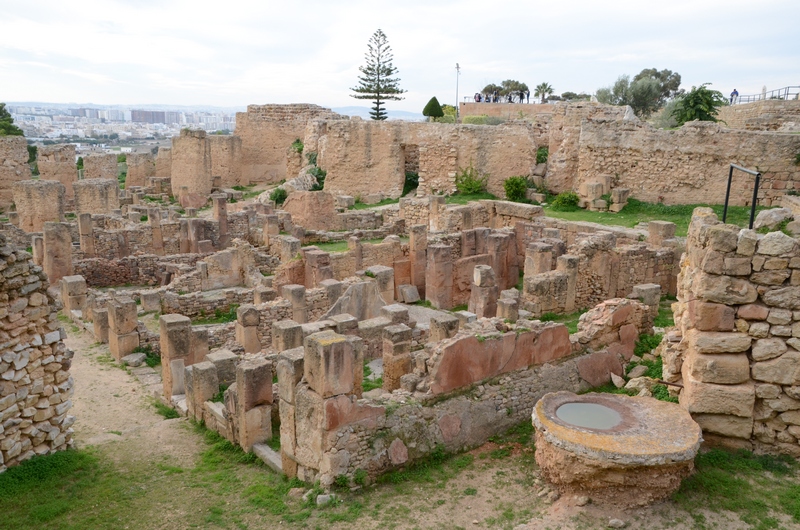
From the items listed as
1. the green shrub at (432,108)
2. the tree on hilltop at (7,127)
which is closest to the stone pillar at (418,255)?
the green shrub at (432,108)

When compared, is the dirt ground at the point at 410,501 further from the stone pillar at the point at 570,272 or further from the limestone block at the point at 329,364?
the stone pillar at the point at 570,272

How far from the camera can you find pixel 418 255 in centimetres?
1850

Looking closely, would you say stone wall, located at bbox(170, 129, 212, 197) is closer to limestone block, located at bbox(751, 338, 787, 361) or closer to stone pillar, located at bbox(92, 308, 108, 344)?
stone pillar, located at bbox(92, 308, 108, 344)

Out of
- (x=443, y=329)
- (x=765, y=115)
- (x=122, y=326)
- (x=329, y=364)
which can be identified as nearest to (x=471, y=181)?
(x=765, y=115)

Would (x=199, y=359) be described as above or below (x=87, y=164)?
below

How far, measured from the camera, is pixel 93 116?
19975cm

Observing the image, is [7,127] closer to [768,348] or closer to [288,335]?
[288,335]

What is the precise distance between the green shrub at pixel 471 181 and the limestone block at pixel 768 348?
18812 mm

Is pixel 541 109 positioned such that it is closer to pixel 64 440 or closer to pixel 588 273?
pixel 588 273

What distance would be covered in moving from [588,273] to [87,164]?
97.5 ft

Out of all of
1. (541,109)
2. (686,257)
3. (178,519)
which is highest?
(541,109)

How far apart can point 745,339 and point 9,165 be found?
33689 millimetres

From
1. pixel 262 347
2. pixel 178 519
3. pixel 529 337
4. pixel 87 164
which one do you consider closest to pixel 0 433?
pixel 178 519

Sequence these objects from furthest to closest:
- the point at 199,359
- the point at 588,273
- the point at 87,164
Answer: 1. the point at 87,164
2. the point at 588,273
3. the point at 199,359
